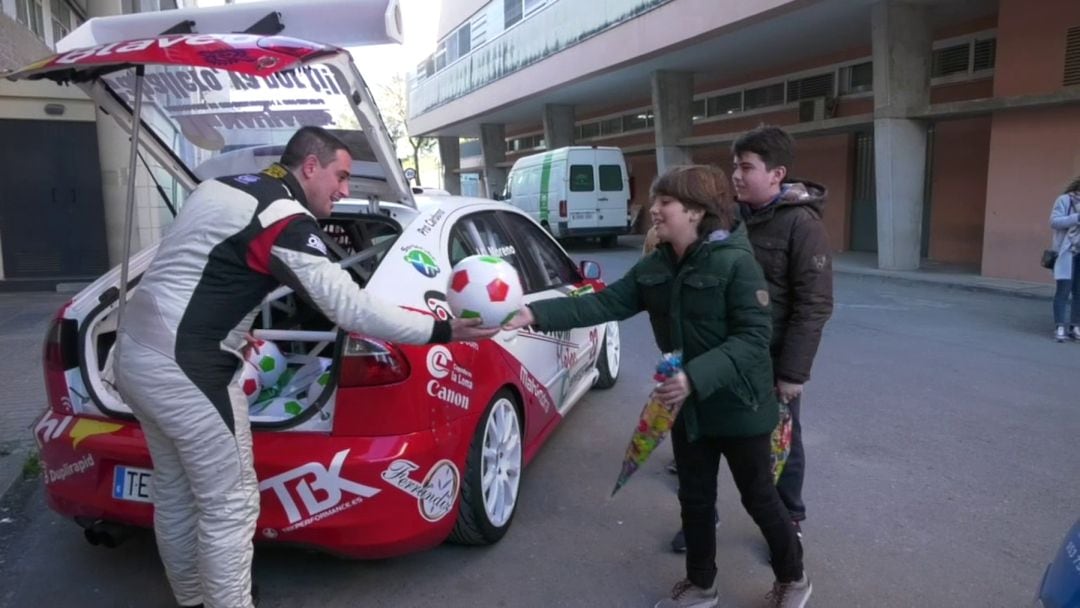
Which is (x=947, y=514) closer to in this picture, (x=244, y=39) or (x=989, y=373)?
(x=989, y=373)

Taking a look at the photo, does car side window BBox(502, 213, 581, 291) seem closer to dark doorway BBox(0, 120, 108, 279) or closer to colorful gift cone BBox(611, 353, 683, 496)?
colorful gift cone BBox(611, 353, 683, 496)

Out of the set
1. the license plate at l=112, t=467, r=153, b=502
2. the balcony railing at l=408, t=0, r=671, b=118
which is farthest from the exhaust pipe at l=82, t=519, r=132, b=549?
the balcony railing at l=408, t=0, r=671, b=118

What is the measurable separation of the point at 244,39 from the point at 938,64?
50.3 feet

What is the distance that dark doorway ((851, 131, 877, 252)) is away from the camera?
16.2 meters

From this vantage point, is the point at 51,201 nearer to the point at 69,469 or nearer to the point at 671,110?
the point at 69,469

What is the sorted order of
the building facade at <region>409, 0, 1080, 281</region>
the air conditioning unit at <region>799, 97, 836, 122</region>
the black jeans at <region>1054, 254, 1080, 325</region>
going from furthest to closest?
the air conditioning unit at <region>799, 97, 836, 122</region>
the building facade at <region>409, 0, 1080, 281</region>
the black jeans at <region>1054, 254, 1080, 325</region>

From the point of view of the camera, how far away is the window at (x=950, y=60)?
14013mm

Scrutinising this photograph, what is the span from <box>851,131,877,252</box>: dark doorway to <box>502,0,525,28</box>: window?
37.9 ft

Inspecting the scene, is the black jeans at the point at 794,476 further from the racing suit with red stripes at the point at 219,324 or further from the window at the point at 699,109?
the window at the point at 699,109

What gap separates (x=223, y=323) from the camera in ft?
7.68

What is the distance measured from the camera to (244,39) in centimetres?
251

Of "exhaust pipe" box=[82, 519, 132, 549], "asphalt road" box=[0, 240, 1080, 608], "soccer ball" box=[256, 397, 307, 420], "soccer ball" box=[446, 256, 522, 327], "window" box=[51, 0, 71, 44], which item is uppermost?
"window" box=[51, 0, 71, 44]

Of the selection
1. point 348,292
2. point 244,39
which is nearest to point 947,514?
point 348,292

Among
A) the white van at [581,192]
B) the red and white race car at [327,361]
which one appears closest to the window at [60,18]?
the white van at [581,192]
